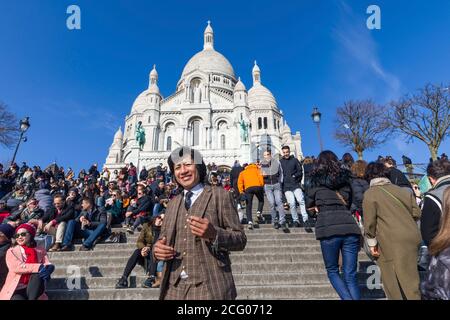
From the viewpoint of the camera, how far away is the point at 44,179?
12117 mm

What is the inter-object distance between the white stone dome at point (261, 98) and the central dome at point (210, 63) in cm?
1054

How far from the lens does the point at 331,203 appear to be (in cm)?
359

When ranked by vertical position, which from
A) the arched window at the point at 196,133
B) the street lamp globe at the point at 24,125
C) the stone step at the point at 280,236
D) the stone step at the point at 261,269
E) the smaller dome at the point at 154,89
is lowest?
the stone step at the point at 261,269

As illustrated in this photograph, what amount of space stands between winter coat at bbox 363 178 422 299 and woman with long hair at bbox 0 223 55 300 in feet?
14.0

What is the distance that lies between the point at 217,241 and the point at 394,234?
2295 millimetres

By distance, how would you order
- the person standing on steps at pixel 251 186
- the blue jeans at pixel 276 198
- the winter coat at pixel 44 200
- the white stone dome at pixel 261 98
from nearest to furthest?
the blue jeans at pixel 276 198 < the person standing on steps at pixel 251 186 < the winter coat at pixel 44 200 < the white stone dome at pixel 261 98

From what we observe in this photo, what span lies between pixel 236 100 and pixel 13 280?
37884 millimetres

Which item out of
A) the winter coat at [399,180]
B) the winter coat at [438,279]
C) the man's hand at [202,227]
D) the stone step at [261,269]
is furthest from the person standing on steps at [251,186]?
the man's hand at [202,227]

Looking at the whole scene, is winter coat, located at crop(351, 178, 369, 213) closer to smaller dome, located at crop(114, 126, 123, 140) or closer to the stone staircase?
the stone staircase

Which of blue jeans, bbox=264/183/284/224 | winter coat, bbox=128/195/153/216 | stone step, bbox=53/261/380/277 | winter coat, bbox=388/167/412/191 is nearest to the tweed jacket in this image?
stone step, bbox=53/261/380/277

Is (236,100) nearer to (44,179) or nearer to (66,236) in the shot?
(44,179)

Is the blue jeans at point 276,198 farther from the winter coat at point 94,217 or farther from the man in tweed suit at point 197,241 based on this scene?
the man in tweed suit at point 197,241

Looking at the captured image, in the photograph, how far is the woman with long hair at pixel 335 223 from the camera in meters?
3.23

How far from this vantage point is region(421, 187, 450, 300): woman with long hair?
1.95m
